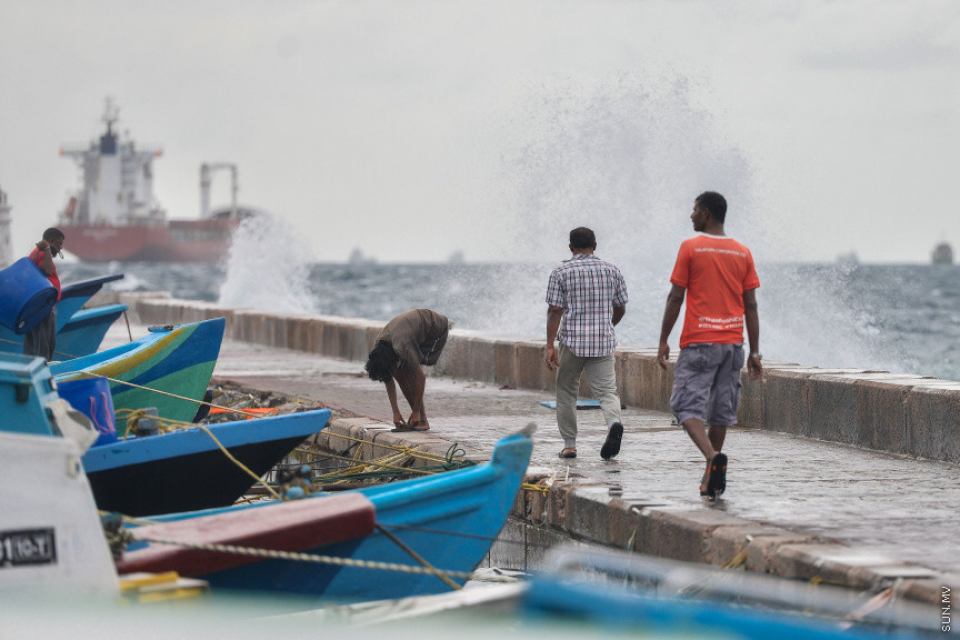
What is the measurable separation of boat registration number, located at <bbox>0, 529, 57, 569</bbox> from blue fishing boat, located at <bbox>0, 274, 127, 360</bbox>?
9.81m

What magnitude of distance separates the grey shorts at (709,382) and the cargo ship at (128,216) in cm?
7791

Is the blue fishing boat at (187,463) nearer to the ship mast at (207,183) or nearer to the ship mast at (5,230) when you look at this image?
the ship mast at (5,230)

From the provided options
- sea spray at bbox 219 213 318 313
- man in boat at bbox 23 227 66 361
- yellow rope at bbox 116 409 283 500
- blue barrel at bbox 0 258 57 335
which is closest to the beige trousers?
yellow rope at bbox 116 409 283 500

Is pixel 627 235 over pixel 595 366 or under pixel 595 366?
over

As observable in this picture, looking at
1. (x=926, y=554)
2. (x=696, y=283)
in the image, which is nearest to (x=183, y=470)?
(x=696, y=283)

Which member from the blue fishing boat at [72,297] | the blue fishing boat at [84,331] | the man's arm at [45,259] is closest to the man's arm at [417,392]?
the man's arm at [45,259]

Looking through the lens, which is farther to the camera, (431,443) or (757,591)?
(431,443)

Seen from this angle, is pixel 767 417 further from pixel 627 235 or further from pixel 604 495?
pixel 627 235

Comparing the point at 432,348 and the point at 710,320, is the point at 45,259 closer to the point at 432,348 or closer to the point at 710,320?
the point at 432,348

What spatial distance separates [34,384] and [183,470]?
1192mm

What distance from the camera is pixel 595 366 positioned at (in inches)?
328

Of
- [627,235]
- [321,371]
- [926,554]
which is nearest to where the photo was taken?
[926,554]

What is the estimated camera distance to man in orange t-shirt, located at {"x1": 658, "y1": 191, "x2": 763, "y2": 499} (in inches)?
267

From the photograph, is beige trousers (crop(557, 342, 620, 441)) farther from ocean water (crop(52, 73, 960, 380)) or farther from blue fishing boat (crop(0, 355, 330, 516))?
ocean water (crop(52, 73, 960, 380))
